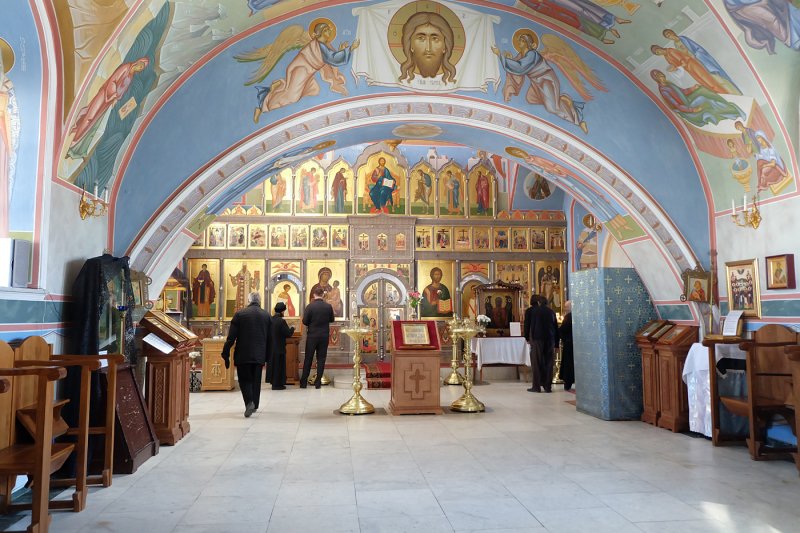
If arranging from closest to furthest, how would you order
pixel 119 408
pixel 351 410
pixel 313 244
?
pixel 119 408, pixel 351 410, pixel 313 244

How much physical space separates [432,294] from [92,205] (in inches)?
381

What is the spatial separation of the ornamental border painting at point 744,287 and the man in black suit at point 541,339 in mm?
3539

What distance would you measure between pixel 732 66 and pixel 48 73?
6674mm

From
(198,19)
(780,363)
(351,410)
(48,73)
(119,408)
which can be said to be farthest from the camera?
(351,410)

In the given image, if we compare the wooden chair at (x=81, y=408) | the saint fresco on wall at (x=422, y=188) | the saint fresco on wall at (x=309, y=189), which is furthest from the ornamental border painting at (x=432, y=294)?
the wooden chair at (x=81, y=408)

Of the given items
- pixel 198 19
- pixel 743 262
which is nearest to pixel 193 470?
pixel 198 19

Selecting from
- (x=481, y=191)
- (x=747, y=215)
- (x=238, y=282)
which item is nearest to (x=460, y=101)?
(x=747, y=215)

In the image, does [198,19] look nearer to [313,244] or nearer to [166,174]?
[166,174]

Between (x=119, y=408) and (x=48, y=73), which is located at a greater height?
(x=48, y=73)

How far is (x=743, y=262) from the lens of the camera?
7.33 metres

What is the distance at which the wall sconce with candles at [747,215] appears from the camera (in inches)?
271

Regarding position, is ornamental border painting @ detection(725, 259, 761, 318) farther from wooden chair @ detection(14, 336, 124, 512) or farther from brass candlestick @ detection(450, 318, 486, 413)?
wooden chair @ detection(14, 336, 124, 512)

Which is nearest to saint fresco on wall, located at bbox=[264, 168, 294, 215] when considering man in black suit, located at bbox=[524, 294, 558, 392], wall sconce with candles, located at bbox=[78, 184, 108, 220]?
man in black suit, located at bbox=[524, 294, 558, 392]

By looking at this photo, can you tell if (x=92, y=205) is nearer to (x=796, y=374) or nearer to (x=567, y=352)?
(x=796, y=374)
